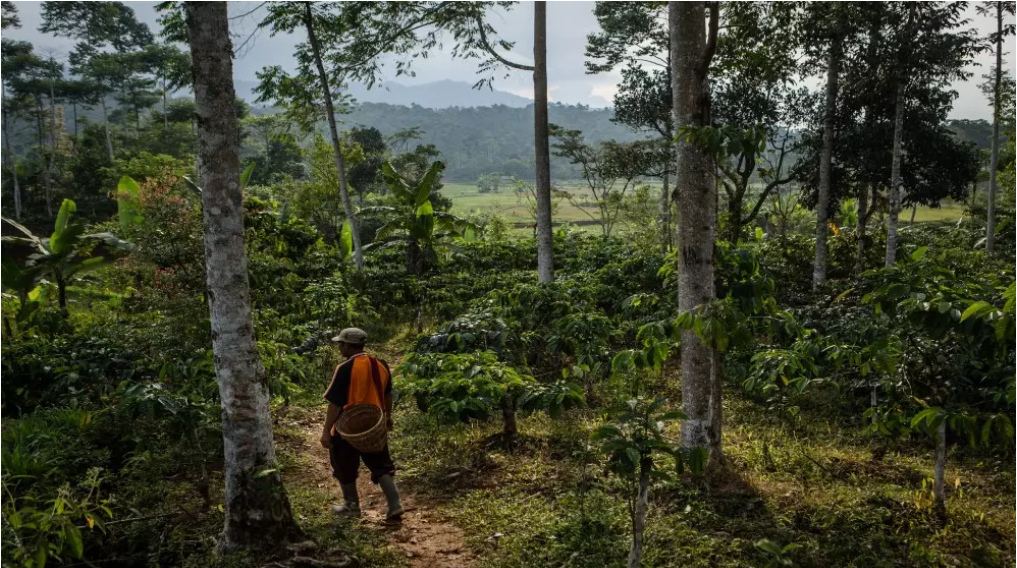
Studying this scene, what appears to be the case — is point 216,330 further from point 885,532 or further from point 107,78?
point 107,78

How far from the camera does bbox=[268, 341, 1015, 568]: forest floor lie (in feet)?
12.9

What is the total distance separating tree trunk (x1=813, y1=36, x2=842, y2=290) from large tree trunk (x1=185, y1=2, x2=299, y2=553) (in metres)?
11.8

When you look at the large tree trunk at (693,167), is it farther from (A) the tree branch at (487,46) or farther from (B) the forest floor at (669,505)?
(A) the tree branch at (487,46)

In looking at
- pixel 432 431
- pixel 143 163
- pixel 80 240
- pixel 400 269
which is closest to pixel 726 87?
pixel 400 269

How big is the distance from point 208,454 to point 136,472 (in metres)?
0.53

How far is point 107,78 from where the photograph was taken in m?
43.5

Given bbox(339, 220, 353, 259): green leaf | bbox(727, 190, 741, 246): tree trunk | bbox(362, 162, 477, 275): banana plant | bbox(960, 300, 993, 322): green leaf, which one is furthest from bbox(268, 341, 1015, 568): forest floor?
bbox(339, 220, 353, 259): green leaf

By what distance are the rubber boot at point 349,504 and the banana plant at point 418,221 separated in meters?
Result: 9.08

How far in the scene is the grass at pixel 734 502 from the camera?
3.90 m

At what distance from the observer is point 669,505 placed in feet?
15.3

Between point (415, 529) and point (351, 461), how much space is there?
69 centimetres

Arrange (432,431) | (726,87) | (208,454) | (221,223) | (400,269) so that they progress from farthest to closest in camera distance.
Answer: (400,269) → (726,87) → (432,431) → (208,454) → (221,223)

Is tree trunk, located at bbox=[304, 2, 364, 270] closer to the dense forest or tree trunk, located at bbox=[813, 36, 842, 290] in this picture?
the dense forest

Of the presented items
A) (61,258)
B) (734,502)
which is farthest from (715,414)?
(61,258)
